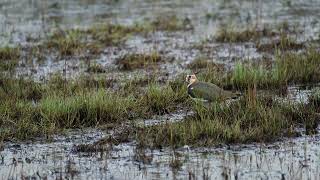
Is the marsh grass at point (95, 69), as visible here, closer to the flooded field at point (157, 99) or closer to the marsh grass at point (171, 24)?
the flooded field at point (157, 99)

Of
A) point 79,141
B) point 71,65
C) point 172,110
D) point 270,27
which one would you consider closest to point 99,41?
point 71,65

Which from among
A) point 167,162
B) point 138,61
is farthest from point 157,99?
point 138,61

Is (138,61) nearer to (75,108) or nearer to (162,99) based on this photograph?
(162,99)

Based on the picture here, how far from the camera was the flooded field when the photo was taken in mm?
7766

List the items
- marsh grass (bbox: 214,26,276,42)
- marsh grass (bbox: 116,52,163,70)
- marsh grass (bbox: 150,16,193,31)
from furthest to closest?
1. marsh grass (bbox: 150,16,193,31)
2. marsh grass (bbox: 214,26,276,42)
3. marsh grass (bbox: 116,52,163,70)

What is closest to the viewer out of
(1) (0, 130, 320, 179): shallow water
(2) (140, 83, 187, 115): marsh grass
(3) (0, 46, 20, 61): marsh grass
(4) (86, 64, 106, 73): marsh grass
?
(1) (0, 130, 320, 179): shallow water

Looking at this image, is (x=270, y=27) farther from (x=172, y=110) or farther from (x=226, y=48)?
(x=172, y=110)

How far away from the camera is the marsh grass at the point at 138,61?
1333 cm

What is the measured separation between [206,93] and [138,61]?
4191mm

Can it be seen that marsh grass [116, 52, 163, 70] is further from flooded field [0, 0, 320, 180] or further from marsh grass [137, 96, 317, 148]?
marsh grass [137, 96, 317, 148]

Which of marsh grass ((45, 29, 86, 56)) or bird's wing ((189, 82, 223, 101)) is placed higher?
bird's wing ((189, 82, 223, 101))

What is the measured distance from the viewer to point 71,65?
13.8 m

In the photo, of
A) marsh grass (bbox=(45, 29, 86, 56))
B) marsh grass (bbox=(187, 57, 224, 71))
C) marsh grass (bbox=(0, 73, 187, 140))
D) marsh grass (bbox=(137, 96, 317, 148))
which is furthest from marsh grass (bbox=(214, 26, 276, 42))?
marsh grass (bbox=(137, 96, 317, 148))

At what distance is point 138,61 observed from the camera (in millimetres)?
13469
